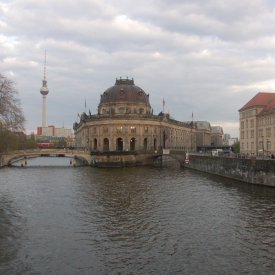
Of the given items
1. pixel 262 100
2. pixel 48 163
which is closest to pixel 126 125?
pixel 48 163

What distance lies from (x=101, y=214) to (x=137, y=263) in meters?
12.3

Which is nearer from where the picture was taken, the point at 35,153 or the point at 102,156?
the point at 102,156

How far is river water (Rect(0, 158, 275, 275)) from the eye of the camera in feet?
63.0

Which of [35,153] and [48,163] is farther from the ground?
[35,153]

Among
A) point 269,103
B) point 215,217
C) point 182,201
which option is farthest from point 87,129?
point 215,217

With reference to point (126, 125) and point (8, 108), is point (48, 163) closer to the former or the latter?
point (126, 125)

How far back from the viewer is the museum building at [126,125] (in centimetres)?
11281

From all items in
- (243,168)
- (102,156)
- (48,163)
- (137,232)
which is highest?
(102,156)

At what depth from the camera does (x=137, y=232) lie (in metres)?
25.4

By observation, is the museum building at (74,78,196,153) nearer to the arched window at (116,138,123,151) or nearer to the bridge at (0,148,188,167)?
the arched window at (116,138,123,151)

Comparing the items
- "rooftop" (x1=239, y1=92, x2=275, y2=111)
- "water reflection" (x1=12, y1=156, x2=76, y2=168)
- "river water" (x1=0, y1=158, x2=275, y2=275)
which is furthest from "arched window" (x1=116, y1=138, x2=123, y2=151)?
"river water" (x1=0, y1=158, x2=275, y2=275)

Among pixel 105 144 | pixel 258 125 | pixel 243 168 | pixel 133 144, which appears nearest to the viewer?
pixel 243 168

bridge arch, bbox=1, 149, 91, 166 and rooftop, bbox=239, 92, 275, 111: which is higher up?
rooftop, bbox=239, 92, 275, 111

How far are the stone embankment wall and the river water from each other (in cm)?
386
